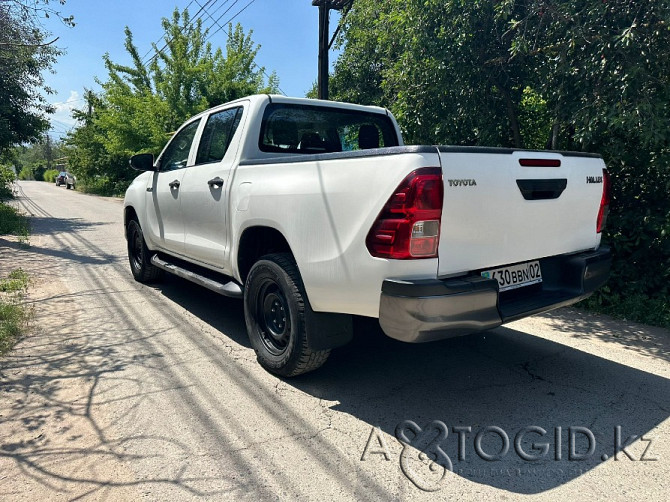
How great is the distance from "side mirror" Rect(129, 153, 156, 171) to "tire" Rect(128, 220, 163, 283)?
904mm

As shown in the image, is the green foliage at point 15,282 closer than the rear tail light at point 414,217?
No

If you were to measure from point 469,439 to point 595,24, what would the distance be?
4.14 m

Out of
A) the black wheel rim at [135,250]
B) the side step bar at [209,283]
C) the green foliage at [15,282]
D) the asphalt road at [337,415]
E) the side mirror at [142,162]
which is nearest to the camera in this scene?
the asphalt road at [337,415]

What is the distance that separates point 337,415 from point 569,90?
424cm

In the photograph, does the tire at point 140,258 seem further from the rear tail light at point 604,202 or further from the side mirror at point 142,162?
the rear tail light at point 604,202

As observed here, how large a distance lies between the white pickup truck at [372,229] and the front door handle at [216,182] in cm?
2

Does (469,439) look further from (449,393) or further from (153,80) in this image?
(153,80)

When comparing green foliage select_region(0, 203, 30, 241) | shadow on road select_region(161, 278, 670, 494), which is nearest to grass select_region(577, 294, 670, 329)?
shadow on road select_region(161, 278, 670, 494)

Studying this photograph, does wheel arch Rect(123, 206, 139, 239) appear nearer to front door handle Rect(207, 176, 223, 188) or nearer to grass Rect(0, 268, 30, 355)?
Result: grass Rect(0, 268, 30, 355)

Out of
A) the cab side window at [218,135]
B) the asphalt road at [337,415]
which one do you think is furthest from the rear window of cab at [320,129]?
the asphalt road at [337,415]

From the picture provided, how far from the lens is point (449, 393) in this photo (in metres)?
3.23

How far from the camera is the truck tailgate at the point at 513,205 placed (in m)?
2.50

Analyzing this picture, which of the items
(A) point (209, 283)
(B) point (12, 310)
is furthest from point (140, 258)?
(A) point (209, 283)

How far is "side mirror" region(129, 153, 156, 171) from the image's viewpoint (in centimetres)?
535
